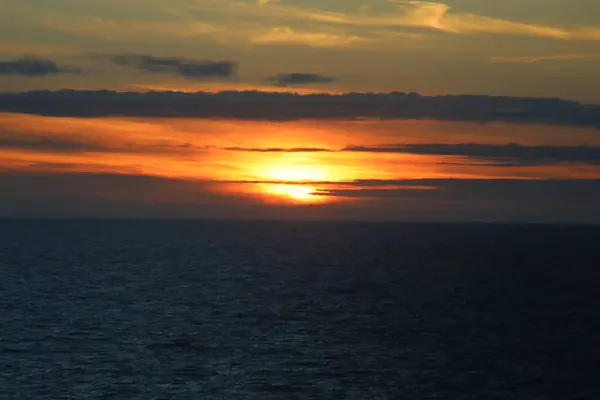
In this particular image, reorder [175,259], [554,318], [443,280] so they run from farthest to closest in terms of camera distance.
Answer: [175,259] < [443,280] < [554,318]

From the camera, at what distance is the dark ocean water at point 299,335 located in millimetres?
56219

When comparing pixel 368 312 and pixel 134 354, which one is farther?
pixel 368 312

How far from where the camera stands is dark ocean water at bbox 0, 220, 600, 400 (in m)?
56.2

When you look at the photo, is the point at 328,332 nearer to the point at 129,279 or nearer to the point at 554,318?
the point at 554,318

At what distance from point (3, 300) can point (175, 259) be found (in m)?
Answer: 82.8

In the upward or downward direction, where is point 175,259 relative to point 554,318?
downward

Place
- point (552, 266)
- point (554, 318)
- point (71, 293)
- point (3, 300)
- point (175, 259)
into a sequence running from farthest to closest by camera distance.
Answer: point (175, 259)
point (552, 266)
point (71, 293)
point (3, 300)
point (554, 318)

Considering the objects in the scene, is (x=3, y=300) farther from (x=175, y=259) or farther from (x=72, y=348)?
(x=175, y=259)

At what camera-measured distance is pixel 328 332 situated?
7862cm

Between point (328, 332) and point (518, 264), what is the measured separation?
10117 centimetres

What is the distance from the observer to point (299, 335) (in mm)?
76188

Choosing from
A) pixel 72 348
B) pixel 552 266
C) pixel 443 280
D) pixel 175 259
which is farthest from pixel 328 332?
pixel 175 259

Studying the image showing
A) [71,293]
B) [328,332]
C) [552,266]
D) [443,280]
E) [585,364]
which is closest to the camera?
[585,364]

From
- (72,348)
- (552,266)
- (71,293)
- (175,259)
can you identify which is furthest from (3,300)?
(552,266)
